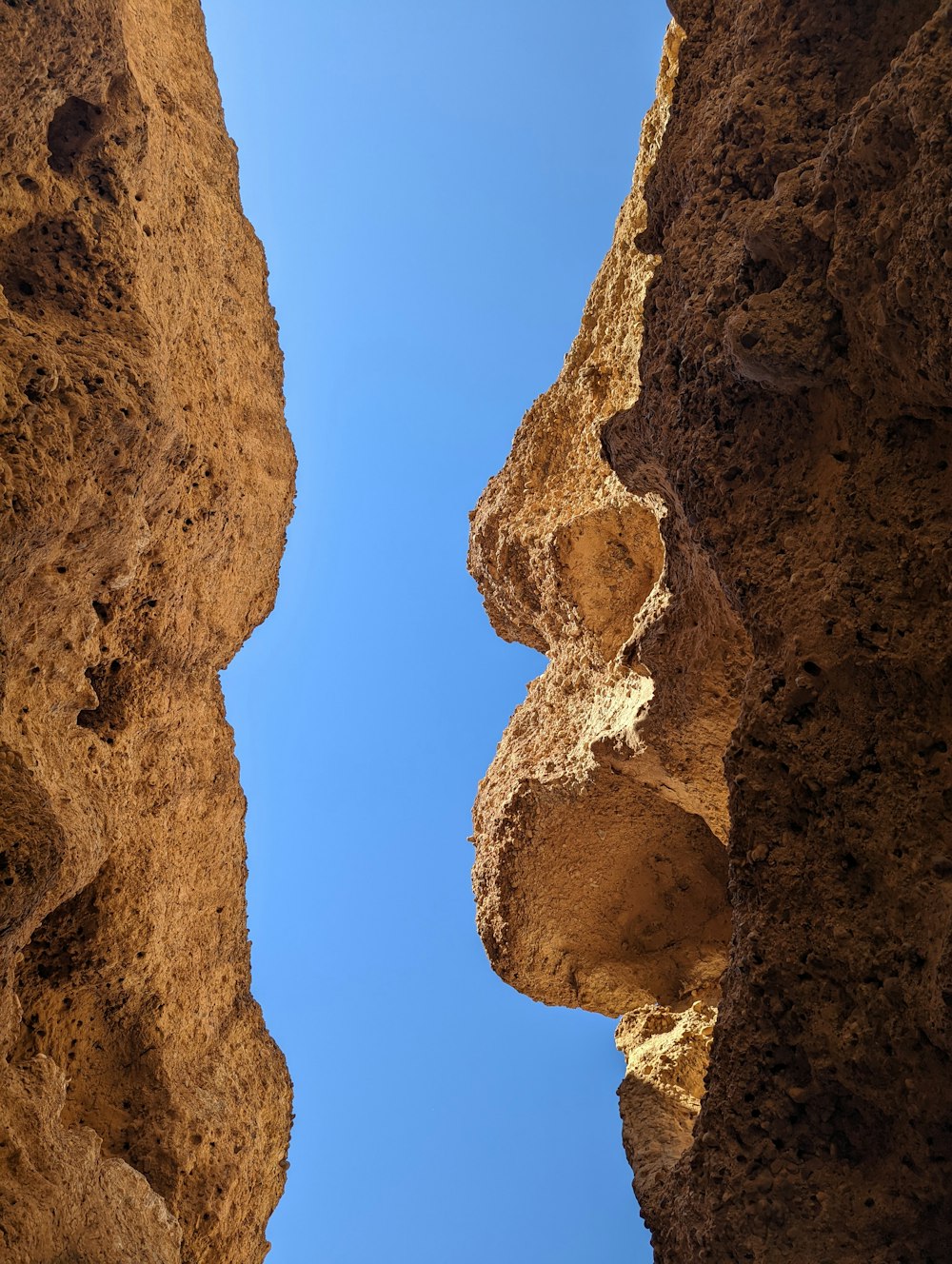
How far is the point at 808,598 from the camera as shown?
345cm

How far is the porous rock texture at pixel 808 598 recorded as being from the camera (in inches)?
116

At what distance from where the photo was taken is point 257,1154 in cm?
538

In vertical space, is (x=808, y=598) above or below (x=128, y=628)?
below

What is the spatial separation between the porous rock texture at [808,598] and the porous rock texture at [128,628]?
2.22 metres

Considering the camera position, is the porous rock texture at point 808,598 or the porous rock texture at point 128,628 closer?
the porous rock texture at point 808,598

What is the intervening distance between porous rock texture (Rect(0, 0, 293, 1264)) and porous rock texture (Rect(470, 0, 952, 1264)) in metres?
2.22

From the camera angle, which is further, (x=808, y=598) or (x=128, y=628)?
(x=128, y=628)

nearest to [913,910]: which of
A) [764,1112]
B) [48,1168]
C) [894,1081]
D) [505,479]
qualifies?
[894,1081]

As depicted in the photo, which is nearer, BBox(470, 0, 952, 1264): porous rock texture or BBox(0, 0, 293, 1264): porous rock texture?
BBox(470, 0, 952, 1264): porous rock texture

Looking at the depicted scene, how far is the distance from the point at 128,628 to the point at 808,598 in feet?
11.2

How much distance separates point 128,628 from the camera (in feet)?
16.6

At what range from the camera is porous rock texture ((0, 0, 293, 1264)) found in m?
3.58

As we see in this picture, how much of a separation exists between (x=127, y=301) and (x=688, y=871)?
471 cm

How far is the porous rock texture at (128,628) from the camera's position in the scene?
11.8 ft
